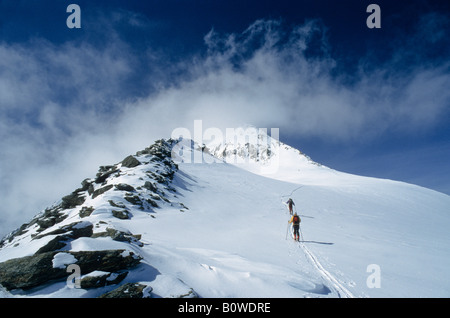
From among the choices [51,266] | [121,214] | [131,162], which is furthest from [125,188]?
[51,266]

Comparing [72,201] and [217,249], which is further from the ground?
[72,201]

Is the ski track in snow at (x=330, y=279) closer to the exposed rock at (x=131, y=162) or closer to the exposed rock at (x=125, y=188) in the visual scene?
the exposed rock at (x=125, y=188)

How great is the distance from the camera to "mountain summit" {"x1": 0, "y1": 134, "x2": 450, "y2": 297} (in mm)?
5133

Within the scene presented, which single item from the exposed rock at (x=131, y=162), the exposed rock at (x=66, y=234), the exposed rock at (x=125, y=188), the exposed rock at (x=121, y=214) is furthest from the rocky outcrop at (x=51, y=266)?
the exposed rock at (x=131, y=162)

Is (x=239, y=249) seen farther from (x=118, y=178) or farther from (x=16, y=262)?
(x=118, y=178)

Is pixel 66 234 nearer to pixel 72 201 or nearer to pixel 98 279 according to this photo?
pixel 98 279

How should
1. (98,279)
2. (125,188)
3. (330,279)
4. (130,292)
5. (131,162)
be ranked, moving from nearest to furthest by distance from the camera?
1. (130,292)
2. (98,279)
3. (330,279)
4. (125,188)
5. (131,162)

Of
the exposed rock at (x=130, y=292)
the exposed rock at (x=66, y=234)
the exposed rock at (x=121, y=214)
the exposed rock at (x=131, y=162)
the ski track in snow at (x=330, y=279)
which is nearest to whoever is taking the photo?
the exposed rock at (x=130, y=292)

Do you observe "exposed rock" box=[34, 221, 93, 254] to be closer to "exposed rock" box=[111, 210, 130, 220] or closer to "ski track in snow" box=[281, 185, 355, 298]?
"exposed rock" box=[111, 210, 130, 220]

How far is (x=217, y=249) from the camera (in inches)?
375

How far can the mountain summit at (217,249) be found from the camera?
5.13 metres
